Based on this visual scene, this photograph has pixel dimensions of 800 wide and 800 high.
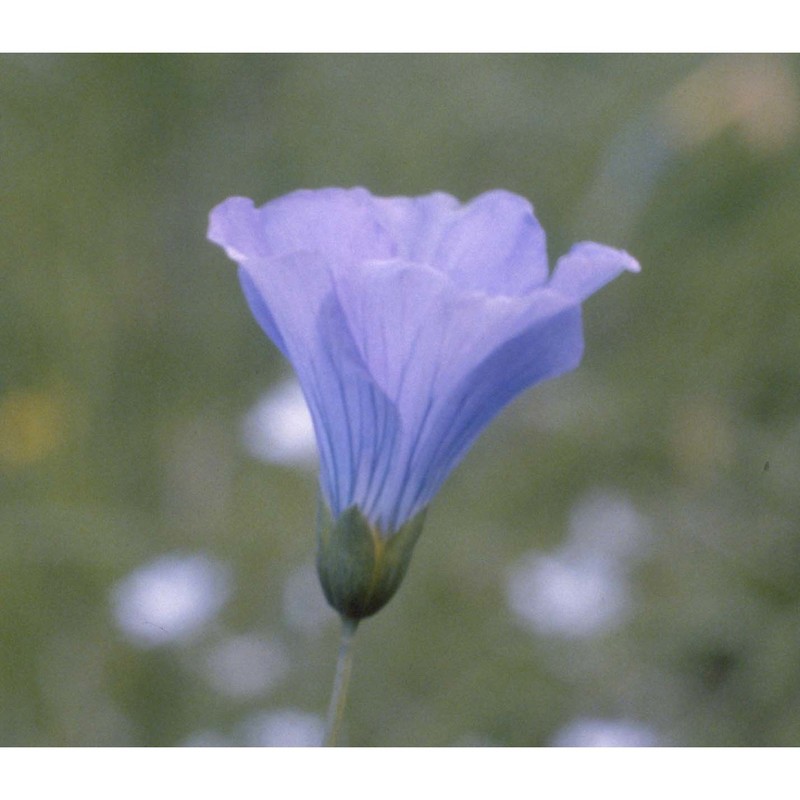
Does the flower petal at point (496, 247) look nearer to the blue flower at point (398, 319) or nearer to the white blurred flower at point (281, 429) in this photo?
the blue flower at point (398, 319)

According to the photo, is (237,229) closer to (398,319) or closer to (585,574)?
(398,319)

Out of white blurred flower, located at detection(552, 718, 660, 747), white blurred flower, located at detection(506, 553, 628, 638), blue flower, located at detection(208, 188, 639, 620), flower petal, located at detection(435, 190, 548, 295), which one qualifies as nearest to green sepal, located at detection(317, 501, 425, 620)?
blue flower, located at detection(208, 188, 639, 620)

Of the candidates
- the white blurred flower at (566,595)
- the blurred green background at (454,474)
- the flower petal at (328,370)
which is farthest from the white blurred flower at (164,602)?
the flower petal at (328,370)

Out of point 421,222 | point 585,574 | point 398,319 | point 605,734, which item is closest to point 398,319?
point 398,319

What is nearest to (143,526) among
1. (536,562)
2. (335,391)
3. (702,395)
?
(536,562)

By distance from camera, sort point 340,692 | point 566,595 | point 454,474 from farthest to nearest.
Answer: point 454,474 → point 566,595 → point 340,692

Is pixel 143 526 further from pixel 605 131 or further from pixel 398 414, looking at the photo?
pixel 398 414

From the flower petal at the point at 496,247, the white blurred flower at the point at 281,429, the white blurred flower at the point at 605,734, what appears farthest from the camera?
the white blurred flower at the point at 281,429
